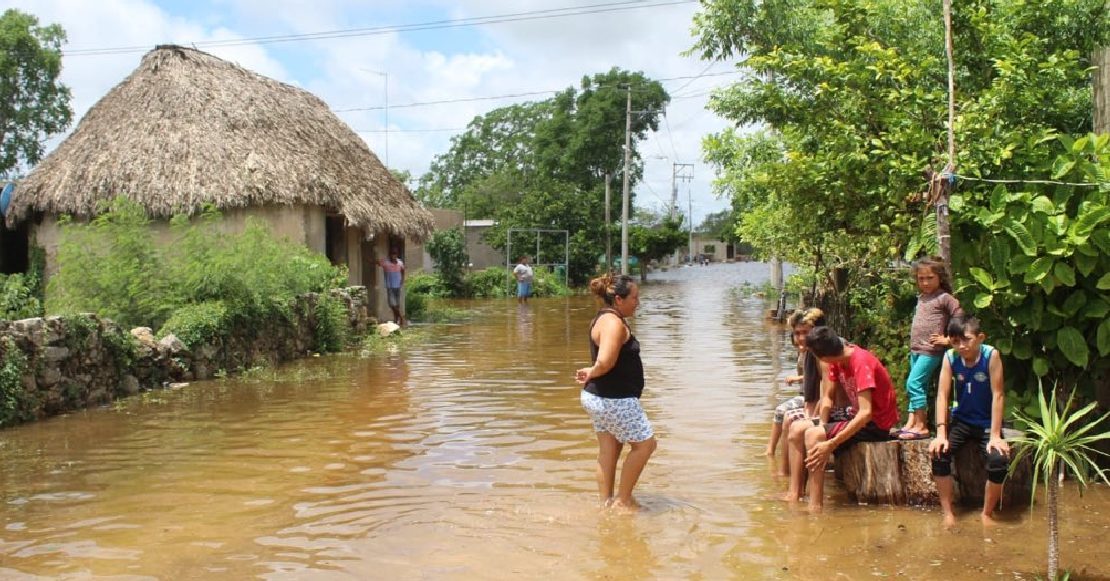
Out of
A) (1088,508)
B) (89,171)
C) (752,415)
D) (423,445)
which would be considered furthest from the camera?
(89,171)

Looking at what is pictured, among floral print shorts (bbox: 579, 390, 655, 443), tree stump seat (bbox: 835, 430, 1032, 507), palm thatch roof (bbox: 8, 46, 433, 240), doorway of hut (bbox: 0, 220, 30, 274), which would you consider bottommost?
tree stump seat (bbox: 835, 430, 1032, 507)

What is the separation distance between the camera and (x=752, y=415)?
33.1 feet

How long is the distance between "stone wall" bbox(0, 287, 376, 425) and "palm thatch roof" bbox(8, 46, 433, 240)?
14.0 ft

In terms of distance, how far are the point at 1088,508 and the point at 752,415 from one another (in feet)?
13.0

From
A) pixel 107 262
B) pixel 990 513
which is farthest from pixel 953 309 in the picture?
pixel 107 262

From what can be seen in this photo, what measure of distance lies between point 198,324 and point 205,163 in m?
5.97

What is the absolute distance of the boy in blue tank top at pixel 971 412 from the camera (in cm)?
599

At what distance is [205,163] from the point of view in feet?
58.0

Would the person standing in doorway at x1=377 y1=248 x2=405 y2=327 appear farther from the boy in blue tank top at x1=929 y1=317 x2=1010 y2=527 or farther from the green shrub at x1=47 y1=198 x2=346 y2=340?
the boy in blue tank top at x1=929 y1=317 x2=1010 y2=527

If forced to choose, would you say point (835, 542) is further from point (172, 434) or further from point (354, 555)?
point (172, 434)

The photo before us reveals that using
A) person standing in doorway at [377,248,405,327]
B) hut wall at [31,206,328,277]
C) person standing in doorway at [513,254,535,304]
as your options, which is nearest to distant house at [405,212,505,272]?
person standing in doorway at [513,254,535,304]

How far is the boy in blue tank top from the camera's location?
19.7 ft

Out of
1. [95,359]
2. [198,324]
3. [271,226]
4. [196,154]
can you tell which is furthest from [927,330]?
[196,154]

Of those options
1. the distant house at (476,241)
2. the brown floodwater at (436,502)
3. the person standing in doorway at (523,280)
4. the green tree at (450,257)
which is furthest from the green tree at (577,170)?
the brown floodwater at (436,502)
